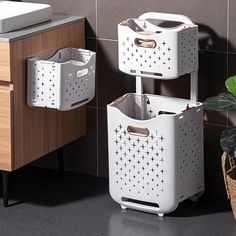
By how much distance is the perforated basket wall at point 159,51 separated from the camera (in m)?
3.58

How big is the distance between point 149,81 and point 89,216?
669 millimetres

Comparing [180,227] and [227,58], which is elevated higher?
[227,58]

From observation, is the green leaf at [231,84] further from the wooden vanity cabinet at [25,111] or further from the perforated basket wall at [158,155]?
the wooden vanity cabinet at [25,111]

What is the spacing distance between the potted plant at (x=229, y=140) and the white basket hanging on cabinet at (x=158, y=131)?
0.53 feet

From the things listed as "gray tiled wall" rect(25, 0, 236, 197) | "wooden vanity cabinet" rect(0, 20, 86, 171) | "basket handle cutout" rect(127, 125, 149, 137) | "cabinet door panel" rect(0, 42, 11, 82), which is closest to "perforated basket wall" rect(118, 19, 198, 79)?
"gray tiled wall" rect(25, 0, 236, 197)

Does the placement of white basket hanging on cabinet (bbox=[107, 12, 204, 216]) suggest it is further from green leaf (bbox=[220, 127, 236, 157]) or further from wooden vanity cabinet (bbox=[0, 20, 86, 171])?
wooden vanity cabinet (bbox=[0, 20, 86, 171])

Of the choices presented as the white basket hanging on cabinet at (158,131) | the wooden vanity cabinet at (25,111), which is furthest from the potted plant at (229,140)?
the wooden vanity cabinet at (25,111)

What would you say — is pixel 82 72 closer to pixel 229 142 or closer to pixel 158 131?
pixel 158 131

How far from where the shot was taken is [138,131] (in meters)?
3.68

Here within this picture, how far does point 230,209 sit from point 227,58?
65 cm

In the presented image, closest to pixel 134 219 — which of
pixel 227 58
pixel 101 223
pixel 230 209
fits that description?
pixel 101 223

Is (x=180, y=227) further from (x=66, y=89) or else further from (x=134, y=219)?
(x=66, y=89)

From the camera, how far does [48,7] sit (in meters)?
3.90

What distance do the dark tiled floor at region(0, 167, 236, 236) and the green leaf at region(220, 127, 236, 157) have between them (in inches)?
13.9
